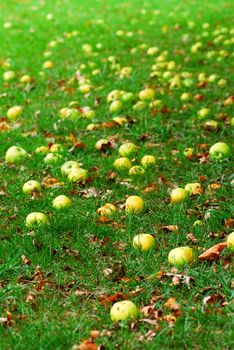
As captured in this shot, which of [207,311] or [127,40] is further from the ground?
[207,311]

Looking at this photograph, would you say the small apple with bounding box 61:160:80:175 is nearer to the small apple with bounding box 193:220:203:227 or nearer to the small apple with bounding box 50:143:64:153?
the small apple with bounding box 50:143:64:153

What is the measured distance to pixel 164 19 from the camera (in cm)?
1344

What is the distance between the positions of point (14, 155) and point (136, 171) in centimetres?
129

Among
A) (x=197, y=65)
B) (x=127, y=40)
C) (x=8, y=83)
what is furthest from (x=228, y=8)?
(x=8, y=83)

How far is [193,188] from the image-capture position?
207 inches

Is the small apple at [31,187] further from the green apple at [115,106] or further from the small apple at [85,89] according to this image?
the small apple at [85,89]

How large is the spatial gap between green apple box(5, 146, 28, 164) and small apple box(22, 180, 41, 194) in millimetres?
753

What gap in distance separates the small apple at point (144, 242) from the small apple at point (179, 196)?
75 centimetres

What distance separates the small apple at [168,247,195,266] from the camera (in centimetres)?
414

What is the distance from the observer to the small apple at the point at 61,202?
5090 mm

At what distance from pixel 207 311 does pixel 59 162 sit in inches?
110

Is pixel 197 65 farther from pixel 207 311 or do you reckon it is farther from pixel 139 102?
pixel 207 311

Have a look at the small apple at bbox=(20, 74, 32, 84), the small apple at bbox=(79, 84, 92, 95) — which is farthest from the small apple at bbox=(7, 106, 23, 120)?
the small apple at bbox=(20, 74, 32, 84)

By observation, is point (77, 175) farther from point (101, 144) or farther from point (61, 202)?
point (101, 144)
